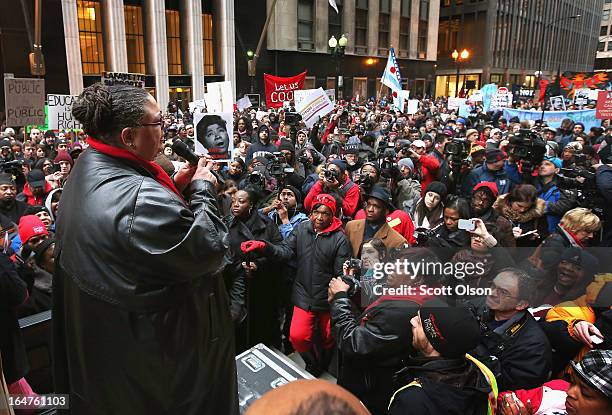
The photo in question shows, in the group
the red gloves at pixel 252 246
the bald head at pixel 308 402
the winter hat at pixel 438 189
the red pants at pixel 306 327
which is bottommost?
the red pants at pixel 306 327

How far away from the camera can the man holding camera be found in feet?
19.2

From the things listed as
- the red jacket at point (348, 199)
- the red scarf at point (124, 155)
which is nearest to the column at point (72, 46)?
the red jacket at point (348, 199)

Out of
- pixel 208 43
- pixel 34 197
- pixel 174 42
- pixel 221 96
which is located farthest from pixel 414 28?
pixel 34 197

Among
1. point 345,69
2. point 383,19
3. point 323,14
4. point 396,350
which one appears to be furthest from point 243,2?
point 396,350

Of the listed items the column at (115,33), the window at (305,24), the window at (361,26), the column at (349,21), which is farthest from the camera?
the window at (361,26)

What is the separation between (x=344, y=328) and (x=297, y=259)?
1.52 meters

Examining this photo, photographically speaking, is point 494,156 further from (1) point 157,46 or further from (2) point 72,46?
(1) point 157,46

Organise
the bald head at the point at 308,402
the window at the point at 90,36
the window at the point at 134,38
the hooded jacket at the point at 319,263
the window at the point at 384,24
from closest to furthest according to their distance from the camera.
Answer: the bald head at the point at 308,402, the hooded jacket at the point at 319,263, the window at the point at 90,36, the window at the point at 134,38, the window at the point at 384,24

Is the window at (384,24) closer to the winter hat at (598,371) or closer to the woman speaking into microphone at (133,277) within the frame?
the winter hat at (598,371)

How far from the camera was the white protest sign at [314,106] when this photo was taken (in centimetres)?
989

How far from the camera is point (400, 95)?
14477mm

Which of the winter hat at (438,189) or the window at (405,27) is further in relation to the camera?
the window at (405,27)

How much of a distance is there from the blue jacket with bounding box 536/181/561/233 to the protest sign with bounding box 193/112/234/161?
4475 millimetres

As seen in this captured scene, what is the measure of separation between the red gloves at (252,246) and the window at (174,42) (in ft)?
76.6
